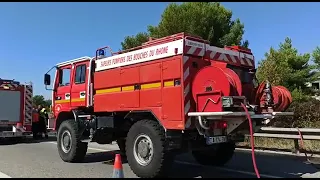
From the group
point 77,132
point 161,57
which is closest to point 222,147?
point 161,57

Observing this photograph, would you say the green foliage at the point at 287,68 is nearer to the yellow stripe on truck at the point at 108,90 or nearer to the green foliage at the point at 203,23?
the green foliage at the point at 203,23

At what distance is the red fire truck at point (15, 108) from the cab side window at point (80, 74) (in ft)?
23.5

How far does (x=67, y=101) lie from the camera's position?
1089 centimetres

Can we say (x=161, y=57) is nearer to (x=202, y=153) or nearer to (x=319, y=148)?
(x=202, y=153)

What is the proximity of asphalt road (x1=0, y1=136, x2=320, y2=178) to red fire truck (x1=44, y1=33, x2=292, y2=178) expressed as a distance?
0.56 metres

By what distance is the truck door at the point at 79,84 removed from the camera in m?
10.2

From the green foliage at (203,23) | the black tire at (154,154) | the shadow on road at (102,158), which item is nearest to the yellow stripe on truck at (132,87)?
the black tire at (154,154)

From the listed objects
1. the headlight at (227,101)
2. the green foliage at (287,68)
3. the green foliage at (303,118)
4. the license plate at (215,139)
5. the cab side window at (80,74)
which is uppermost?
the green foliage at (287,68)

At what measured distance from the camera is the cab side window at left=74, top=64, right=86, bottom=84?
10.3 meters

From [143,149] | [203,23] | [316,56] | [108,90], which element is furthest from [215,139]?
[316,56]

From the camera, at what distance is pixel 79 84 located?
34.3 feet

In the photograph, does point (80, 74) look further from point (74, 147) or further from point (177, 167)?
point (177, 167)

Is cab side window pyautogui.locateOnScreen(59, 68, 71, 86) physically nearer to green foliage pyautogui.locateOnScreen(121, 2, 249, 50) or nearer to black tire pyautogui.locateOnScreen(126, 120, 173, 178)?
black tire pyautogui.locateOnScreen(126, 120, 173, 178)

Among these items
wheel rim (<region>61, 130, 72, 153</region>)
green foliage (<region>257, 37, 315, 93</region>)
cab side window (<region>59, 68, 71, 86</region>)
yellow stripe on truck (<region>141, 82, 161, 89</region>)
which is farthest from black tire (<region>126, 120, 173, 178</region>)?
green foliage (<region>257, 37, 315, 93</region>)
